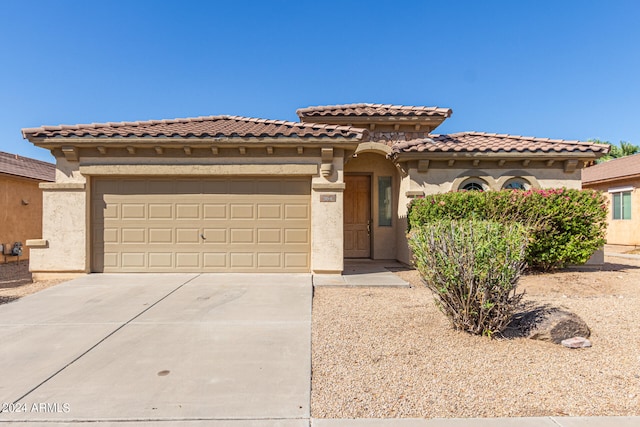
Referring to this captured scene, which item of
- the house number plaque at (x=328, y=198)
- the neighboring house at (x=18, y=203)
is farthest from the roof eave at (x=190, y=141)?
the neighboring house at (x=18, y=203)

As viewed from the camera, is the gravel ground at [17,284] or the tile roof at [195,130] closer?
the gravel ground at [17,284]

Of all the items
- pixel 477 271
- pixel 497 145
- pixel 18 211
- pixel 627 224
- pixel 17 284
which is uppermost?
pixel 497 145

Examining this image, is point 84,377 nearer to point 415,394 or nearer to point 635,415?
point 415,394

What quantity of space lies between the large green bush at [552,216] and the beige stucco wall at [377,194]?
318 cm

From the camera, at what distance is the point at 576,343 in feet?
13.9

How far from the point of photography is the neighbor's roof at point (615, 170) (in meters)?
16.5

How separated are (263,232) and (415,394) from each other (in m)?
6.23

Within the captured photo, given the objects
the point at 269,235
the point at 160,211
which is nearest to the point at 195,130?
the point at 160,211

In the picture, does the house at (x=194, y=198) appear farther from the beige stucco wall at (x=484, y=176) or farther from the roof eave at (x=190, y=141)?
the beige stucco wall at (x=484, y=176)

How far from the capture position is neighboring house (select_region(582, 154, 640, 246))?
16.2m

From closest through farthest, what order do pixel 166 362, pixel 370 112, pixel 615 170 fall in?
pixel 166 362 < pixel 370 112 < pixel 615 170

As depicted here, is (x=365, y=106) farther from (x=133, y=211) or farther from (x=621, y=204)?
(x=621, y=204)

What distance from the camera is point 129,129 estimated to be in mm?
8812

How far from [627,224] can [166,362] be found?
20.6 m
